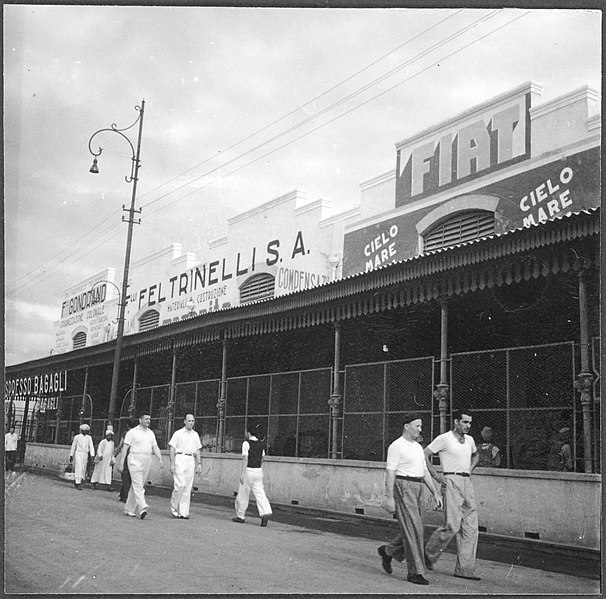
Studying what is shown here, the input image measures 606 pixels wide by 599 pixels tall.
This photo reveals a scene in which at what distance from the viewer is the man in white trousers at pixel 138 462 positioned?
1258 cm

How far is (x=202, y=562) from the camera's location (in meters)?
9.14

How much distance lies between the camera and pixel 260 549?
1022cm

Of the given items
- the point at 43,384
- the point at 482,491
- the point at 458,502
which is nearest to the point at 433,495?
the point at 458,502

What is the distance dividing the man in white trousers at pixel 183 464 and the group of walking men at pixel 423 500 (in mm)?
5003

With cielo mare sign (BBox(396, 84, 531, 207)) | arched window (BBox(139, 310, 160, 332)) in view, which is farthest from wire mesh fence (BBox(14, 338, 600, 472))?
arched window (BBox(139, 310, 160, 332))

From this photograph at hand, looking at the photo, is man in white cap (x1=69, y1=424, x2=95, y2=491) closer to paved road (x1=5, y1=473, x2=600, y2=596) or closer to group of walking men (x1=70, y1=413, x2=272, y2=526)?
group of walking men (x1=70, y1=413, x2=272, y2=526)

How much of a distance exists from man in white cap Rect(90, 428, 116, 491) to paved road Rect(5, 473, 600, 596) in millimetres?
4612

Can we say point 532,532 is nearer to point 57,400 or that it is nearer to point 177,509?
point 177,509

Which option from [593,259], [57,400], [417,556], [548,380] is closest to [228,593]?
[417,556]

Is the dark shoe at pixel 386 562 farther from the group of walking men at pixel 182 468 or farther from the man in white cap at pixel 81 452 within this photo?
the man in white cap at pixel 81 452

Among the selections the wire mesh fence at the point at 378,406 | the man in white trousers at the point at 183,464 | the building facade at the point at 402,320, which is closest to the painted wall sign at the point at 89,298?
the building facade at the point at 402,320

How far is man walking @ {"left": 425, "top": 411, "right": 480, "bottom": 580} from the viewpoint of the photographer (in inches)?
344

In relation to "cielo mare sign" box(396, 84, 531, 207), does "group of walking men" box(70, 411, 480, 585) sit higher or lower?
lower

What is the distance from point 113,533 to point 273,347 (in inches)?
331
